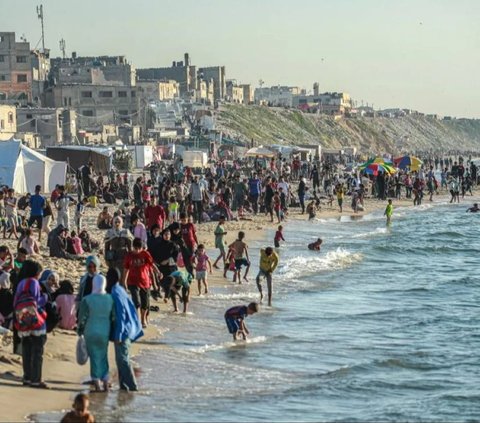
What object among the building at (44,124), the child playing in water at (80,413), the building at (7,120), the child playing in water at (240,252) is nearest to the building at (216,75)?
the building at (44,124)

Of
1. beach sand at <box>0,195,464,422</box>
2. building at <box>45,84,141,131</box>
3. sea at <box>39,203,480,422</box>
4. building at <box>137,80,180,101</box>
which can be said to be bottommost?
sea at <box>39,203,480,422</box>

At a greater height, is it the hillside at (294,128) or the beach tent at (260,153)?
the hillside at (294,128)

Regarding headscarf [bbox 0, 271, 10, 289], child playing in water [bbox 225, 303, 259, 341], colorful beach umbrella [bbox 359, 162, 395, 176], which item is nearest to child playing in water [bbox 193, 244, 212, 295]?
child playing in water [bbox 225, 303, 259, 341]

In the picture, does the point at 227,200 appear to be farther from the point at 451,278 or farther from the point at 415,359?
the point at 415,359

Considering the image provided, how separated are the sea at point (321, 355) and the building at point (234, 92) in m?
138

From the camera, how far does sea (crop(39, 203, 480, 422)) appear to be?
39.9 ft

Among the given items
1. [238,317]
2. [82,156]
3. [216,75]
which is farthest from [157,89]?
[238,317]

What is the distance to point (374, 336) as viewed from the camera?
17875 mm

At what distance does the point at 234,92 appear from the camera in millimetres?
170875

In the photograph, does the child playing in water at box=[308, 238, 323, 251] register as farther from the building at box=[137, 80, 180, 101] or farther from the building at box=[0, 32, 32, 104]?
the building at box=[137, 80, 180, 101]

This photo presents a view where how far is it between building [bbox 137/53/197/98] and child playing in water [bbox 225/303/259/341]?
123201 mm

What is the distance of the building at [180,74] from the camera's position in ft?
463

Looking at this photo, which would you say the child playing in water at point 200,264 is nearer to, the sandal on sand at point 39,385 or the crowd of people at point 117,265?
the crowd of people at point 117,265

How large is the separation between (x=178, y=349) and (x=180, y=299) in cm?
340
